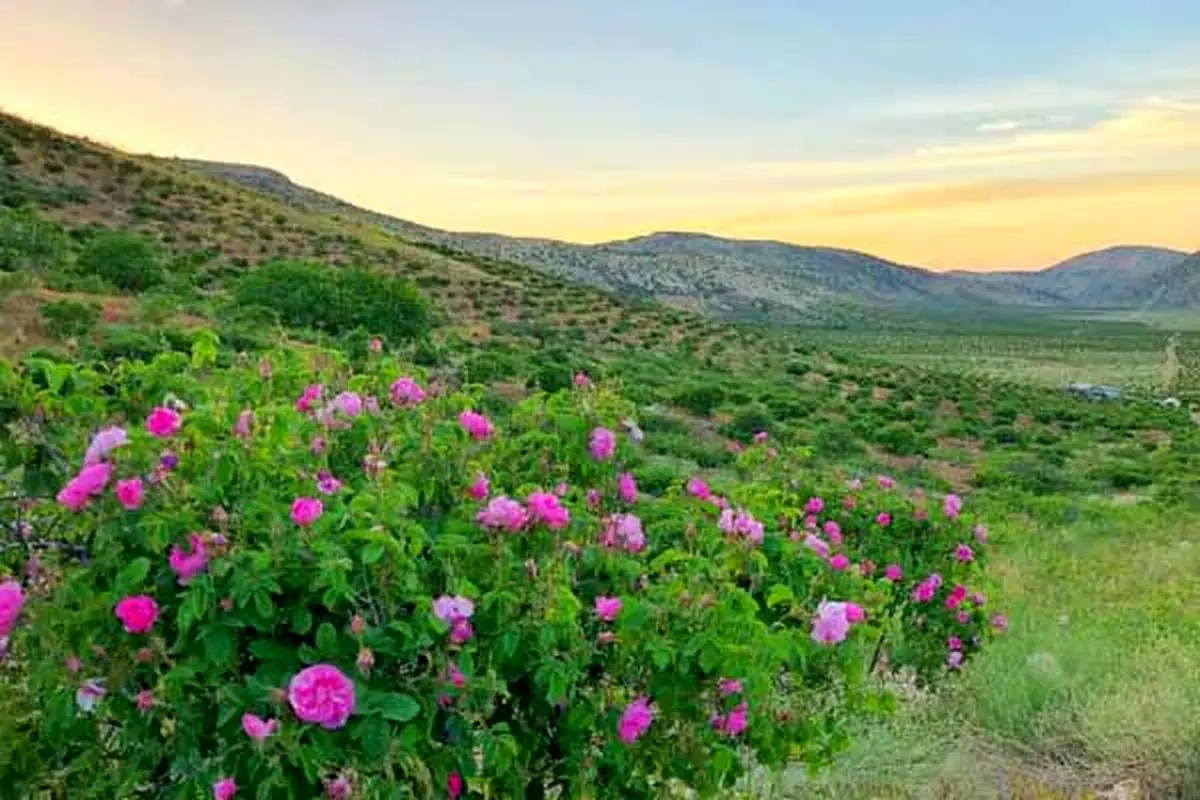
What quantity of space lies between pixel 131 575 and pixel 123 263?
90.3 feet

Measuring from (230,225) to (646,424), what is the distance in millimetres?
23658

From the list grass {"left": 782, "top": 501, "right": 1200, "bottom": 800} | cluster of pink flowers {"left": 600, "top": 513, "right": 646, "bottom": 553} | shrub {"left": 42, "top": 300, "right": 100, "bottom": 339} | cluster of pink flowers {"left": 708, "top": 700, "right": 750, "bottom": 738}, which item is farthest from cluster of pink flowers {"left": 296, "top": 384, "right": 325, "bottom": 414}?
shrub {"left": 42, "top": 300, "right": 100, "bottom": 339}

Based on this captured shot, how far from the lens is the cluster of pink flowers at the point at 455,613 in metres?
2.69

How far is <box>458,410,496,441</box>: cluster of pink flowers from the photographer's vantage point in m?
3.40

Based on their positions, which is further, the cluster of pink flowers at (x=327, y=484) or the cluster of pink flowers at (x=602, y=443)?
the cluster of pink flowers at (x=602, y=443)

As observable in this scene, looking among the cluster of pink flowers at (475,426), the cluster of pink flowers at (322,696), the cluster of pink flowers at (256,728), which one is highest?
the cluster of pink flowers at (475,426)

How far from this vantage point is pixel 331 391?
11.9ft

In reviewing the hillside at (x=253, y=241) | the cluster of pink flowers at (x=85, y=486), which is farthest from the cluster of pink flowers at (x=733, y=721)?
the hillside at (x=253, y=241)

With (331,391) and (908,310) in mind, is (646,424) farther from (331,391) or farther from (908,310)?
(908,310)

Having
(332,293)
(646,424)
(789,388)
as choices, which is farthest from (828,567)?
(789,388)

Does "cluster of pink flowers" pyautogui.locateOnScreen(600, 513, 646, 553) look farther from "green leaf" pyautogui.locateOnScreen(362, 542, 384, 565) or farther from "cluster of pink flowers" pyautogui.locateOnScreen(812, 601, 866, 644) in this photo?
"green leaf" pyautogui.locateOnScreen(362, 542, 384, 565)

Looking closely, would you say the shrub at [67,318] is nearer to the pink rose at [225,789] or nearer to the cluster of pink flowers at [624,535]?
the cluster of pink flowers at [624,535]

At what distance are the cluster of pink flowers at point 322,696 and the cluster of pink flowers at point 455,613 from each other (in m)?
0.28

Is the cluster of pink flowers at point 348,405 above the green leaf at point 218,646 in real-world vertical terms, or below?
above
